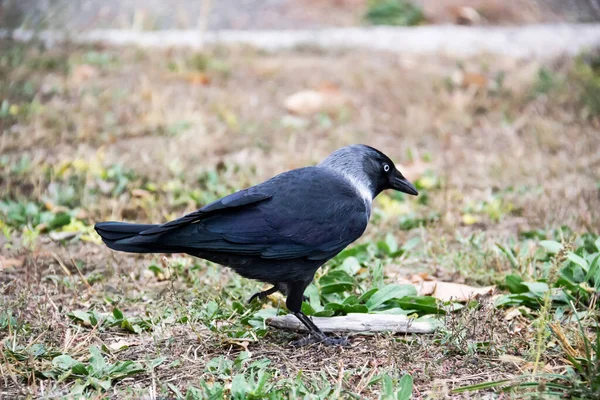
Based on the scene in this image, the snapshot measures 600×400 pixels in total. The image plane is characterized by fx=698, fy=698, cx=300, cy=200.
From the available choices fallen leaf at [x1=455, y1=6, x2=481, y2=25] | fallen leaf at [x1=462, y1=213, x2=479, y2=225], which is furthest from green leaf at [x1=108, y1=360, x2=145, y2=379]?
fallen leaf at [x1=455, y1=6, x2=481, y2=25]

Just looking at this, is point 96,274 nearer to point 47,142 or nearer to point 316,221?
point 316,221

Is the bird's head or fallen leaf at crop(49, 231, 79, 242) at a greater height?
the bird's head

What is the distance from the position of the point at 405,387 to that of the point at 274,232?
1.01 meters

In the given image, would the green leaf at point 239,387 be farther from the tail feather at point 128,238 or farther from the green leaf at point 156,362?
Answer: the tail feather at point 128,238

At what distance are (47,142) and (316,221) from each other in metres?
3.49

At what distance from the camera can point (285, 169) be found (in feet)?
19.5

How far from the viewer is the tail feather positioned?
10.7 feet

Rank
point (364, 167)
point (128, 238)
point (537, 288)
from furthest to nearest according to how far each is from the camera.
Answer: point (364, 167), point (537, 288), point (128, 238)

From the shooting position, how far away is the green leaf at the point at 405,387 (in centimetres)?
277

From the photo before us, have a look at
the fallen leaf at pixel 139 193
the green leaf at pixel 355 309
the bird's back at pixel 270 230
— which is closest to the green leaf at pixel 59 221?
the fallen leaf at pixel 139 193

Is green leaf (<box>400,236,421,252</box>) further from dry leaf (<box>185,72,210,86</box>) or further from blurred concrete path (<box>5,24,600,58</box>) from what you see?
blurred concrete path (<box>5,24,600,58</box>)

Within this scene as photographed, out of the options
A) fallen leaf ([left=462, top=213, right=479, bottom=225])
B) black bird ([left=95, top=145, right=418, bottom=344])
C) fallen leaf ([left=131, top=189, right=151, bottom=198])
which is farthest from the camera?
fallen leaf ([left=131, top=189, right=151, bottom=198])

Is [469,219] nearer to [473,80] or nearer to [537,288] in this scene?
[537,288]

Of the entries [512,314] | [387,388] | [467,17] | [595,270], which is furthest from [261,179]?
[467,17]
